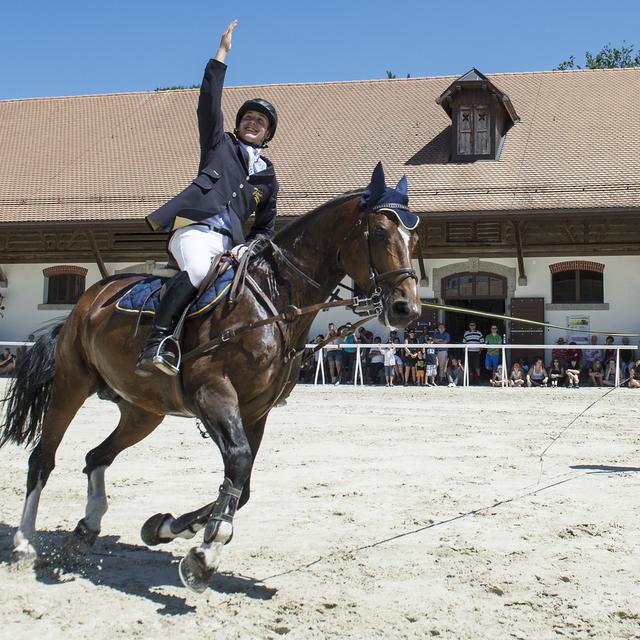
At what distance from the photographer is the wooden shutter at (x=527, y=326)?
74.3 ft

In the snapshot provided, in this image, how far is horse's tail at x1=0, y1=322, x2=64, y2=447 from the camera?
6.27m

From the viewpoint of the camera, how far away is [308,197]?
23969mm

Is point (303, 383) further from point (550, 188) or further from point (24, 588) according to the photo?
point (24, 588)

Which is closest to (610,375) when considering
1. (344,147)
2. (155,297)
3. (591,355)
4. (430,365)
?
(591,355)

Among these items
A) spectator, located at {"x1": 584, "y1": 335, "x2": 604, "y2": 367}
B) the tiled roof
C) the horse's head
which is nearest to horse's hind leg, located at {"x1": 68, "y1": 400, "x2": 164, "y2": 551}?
the horse's head

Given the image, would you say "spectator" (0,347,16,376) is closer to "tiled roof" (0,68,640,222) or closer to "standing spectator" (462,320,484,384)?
"tiled roof" (0,68,640,222)

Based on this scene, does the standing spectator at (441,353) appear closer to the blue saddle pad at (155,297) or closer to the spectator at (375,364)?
the spectator at (375,364)

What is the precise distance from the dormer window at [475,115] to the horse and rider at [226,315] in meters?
20.2

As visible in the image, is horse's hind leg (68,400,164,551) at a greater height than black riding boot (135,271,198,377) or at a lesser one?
lesser

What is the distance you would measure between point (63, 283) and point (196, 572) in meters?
23.7

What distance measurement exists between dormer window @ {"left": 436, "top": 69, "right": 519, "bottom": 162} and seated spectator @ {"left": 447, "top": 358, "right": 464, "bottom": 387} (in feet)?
24.2

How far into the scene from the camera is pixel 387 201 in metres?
4.73

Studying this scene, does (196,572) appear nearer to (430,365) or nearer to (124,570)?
(124,570)

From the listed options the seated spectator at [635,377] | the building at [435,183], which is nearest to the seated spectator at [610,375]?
the seated spectator at [635,377]
